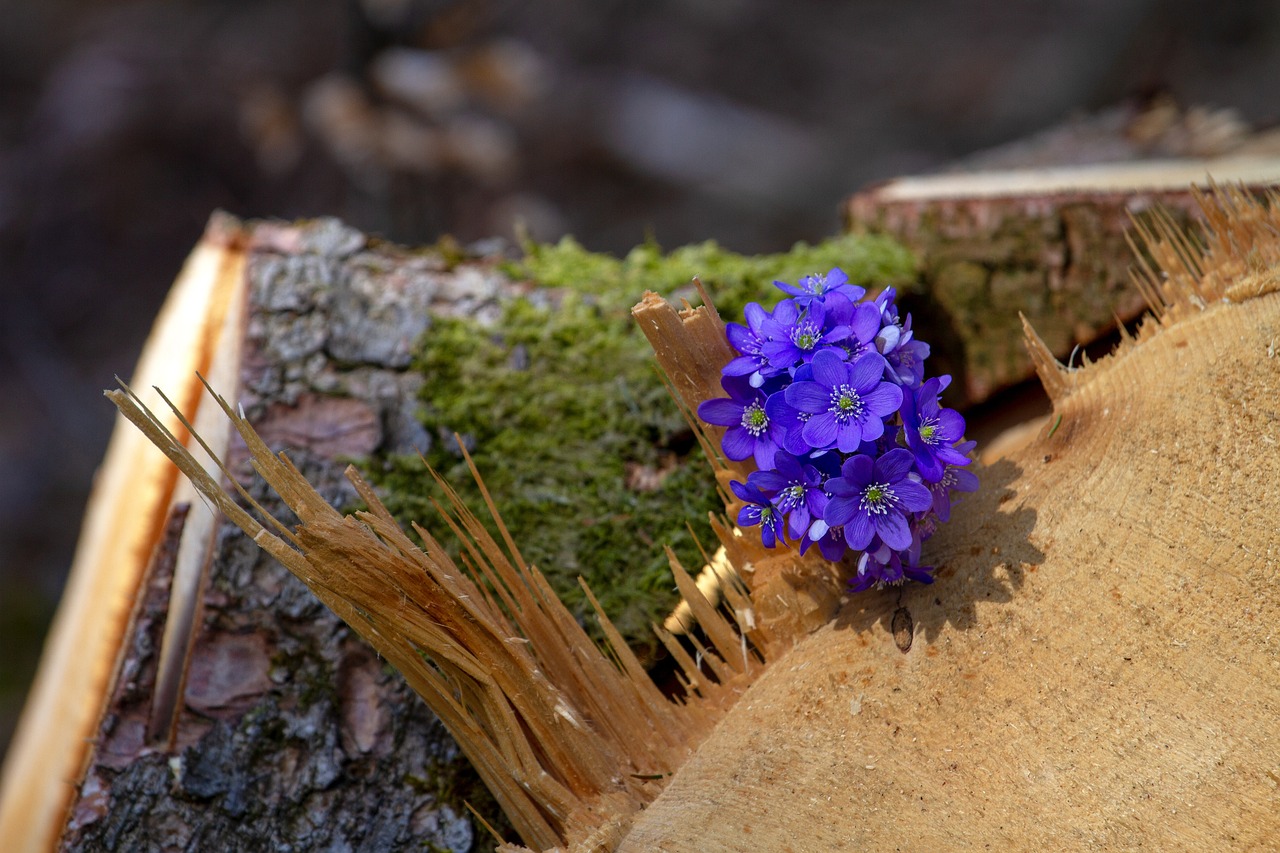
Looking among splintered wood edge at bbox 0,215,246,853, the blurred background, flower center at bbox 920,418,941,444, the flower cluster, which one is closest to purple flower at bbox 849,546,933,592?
the flower cluster

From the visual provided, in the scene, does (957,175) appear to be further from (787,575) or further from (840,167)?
(840,167)

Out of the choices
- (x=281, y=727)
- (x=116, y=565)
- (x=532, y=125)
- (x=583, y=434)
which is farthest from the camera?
(x=532, y=125)

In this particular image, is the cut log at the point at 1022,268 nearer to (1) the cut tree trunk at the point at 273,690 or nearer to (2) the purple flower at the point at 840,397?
(2) the purple flower at the point at 840,397

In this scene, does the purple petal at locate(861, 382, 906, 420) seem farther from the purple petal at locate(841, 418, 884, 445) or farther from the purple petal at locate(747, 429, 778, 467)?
the purple petal at locate(747, 429, 778, 467)

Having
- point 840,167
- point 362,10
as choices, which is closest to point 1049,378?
point 362,10

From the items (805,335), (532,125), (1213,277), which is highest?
(532,125)

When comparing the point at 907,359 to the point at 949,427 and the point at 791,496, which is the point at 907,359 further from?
the point at 791,496

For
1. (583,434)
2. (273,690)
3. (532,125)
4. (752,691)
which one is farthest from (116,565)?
(532,125)

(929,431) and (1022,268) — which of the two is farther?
(1022,268)
